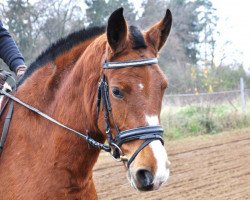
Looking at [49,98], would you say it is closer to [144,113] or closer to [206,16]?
[144,113]

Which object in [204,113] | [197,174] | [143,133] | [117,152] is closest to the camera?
[143,133]

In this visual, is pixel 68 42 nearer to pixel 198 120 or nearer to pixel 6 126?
pixel 6 126

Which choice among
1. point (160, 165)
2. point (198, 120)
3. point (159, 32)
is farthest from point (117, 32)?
point (198, 120)

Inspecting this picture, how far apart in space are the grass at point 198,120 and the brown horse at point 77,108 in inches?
413

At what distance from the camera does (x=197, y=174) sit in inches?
325

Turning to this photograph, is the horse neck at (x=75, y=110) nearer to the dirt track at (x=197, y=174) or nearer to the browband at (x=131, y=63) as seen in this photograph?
the browband at (x=131, y=63)

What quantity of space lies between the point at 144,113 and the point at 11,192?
46.4 inches

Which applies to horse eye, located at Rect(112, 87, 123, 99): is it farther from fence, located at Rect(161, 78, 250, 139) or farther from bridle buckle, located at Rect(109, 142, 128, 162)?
fence, located at Rect(161, 78, 250, 139)

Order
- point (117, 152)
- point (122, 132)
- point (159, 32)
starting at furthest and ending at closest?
point (159, 32)
point (117, 152)
point (122, 132)

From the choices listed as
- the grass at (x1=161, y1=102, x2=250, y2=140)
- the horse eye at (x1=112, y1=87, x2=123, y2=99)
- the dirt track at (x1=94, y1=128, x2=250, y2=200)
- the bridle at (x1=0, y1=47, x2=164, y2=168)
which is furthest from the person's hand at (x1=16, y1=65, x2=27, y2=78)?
the grass at (x1=161, y1=102, x2=250, y2=140)

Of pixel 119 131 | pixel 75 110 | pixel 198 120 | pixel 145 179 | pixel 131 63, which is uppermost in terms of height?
pixel 131 63

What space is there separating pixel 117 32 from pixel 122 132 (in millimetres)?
684

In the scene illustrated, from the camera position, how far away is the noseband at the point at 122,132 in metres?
2.41

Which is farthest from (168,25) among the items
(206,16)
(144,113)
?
(206,16)
